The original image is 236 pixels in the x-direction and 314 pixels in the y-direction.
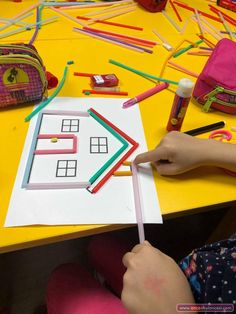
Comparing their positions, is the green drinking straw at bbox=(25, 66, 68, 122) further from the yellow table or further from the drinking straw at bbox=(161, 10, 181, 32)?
the drinking straw at bbox=(161, 10, 181, 32)

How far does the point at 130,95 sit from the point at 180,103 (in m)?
0.18

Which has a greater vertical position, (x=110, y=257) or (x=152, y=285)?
(x=152, y=285)

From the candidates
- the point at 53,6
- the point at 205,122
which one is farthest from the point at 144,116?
the point at 53,6

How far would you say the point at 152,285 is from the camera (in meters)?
0.46

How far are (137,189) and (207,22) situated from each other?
2.56 feet

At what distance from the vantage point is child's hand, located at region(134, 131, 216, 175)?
0.56m

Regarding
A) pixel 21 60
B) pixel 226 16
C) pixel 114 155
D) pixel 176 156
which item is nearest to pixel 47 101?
pixel 21 60

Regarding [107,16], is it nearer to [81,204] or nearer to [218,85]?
[218,85]

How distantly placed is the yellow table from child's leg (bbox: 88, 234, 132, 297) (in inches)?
9.0

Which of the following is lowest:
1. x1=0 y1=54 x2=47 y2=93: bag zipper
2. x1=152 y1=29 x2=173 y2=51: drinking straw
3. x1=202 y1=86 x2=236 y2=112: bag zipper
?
x1=202 y1=86 x2=236 y2=112: bag zipper

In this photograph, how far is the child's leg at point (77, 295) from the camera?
0.57 metres

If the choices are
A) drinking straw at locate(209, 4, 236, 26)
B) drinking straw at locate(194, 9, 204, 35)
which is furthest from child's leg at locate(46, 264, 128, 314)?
drinking straw at locate(209, 4, 236, 26)

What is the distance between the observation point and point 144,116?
2.23 ft

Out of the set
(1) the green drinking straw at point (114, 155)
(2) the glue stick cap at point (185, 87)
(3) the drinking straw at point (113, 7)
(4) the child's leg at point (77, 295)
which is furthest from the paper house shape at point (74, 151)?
(3) the drinking straw at point (113, 7)
